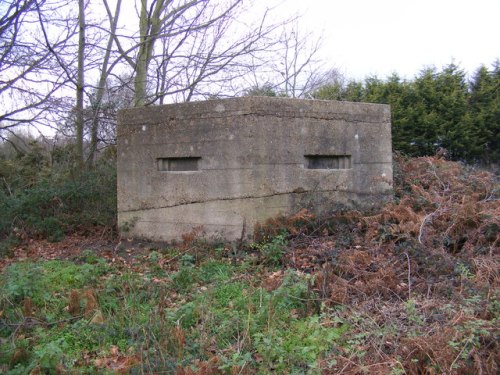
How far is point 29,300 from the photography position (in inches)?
191

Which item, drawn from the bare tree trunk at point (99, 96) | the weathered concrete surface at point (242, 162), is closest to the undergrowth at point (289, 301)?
the weathered concrete surface at point (242, 162)

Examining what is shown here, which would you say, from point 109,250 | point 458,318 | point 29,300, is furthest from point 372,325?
point 109,250

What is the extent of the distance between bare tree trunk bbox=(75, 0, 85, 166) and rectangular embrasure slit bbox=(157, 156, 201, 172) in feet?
13.9

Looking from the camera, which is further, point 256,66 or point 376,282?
point 256,66

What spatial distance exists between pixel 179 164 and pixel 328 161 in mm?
2029

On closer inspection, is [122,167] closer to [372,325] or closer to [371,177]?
[371,177]

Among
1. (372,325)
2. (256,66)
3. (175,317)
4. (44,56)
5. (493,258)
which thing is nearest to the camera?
(372,325)

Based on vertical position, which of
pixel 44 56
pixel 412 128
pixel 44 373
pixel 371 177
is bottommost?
pixel 44 373

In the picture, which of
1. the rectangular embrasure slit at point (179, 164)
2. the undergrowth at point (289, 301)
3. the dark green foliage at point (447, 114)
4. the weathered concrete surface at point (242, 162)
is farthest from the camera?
the dark green foliage at point (447, 114)

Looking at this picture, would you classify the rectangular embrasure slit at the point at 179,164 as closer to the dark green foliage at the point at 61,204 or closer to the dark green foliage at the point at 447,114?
the dark green foliage at the point at 61,204

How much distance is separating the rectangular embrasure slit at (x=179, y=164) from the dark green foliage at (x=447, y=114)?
260 inches

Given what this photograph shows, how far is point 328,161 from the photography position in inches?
269

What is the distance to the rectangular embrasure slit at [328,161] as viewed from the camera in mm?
6680

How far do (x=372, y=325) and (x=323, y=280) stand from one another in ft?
3.01
